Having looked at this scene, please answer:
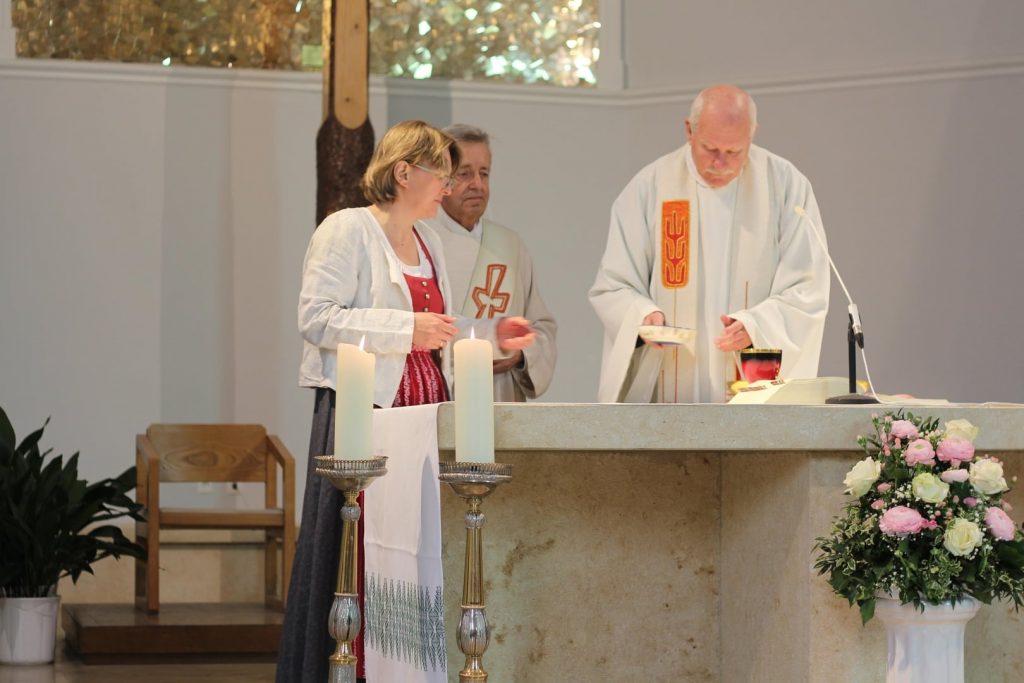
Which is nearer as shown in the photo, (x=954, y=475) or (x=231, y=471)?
(x=954, y=475)

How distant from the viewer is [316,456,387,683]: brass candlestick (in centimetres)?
A: 285

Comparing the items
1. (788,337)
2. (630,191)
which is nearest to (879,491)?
(788,337)

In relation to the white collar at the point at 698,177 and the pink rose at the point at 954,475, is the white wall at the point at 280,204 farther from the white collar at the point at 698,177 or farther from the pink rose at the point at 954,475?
the pink rose at the point at 954,475

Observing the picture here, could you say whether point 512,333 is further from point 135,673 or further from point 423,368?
point 135,673

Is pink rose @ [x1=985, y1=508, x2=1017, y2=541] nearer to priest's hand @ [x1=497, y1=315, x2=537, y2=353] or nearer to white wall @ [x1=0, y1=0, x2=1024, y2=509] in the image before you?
priest's hand @ [x1=497, y1=315, x2=537, y2=353]

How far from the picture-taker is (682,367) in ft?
16.2

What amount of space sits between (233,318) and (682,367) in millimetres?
3272

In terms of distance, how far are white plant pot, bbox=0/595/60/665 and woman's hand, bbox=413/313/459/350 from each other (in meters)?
2.58

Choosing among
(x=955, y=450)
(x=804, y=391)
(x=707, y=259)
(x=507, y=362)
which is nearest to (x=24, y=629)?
(x=507, y=362)

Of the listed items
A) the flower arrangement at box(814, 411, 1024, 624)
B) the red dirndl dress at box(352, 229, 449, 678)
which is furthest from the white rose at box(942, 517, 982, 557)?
the red dirndl dress at box(352, 229, 449, 678)

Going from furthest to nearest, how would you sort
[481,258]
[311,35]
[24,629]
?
[311,35], [24,629], [481,258]

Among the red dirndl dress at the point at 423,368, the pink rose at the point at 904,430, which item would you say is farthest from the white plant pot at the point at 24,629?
the pink rose at the point at 904,430

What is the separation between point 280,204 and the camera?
25.2ft

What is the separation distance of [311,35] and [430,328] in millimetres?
4552
